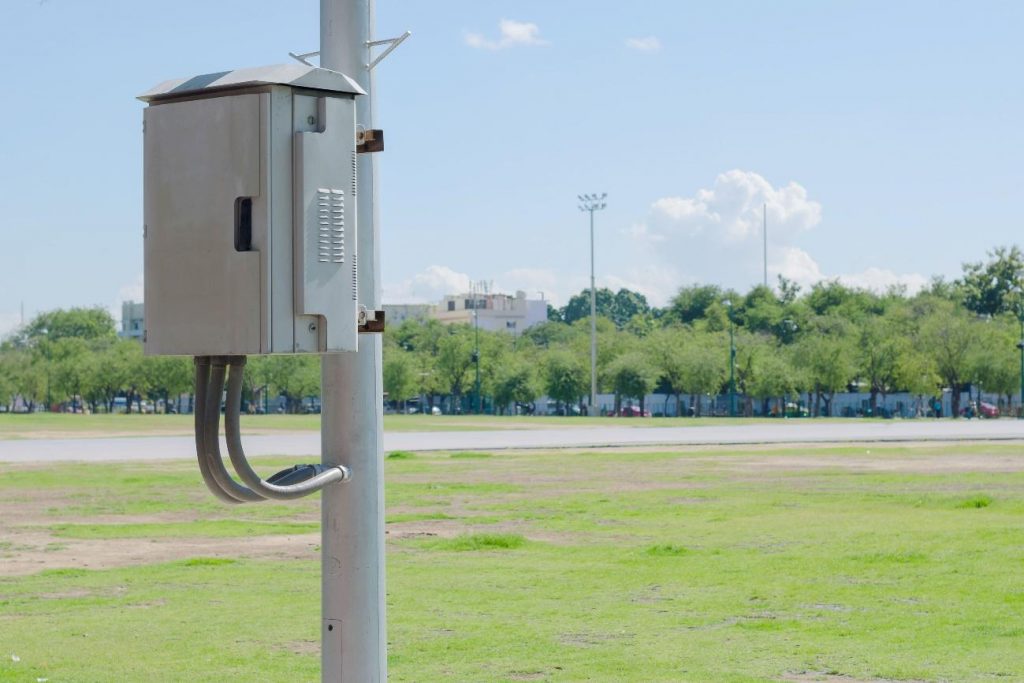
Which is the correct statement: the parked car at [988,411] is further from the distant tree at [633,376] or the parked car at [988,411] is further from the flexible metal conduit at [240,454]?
the flexible metal conduit at [240,454]

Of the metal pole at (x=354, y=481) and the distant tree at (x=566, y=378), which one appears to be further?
the distant tree at (x=566, y=378)

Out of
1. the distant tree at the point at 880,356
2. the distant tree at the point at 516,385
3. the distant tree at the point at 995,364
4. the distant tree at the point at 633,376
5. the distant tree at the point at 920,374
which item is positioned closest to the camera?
the distant tree at the point at 995,364

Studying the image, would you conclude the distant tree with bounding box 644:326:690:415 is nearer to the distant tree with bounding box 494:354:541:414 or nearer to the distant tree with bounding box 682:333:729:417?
the distant tree with bounding box 682:333:729:417

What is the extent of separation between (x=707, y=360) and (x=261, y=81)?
116 meters

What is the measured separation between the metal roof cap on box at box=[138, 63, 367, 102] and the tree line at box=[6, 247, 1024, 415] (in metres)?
97.6

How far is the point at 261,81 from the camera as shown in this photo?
174 inches

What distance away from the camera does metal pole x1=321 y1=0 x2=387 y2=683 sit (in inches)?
195

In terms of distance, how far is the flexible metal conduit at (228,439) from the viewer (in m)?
4.51

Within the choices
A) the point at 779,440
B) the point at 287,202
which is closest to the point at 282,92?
the point at 287,202

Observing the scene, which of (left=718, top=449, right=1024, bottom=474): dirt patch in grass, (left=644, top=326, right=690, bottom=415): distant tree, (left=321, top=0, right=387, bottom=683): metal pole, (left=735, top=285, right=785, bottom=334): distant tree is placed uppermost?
(left=735, top=285, right=785, bottom=334): distant tree

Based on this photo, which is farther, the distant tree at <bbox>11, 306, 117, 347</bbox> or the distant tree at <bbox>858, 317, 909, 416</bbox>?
the distant tree at <bbox>11, 306, 117, 347</bbox>

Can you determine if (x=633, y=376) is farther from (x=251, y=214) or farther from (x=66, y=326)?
(x=251, y=214)

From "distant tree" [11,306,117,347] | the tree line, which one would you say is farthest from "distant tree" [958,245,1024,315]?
"distant tree" [11,306,117,347]

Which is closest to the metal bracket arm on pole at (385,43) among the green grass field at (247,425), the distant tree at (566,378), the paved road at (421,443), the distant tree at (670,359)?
the paved road at (421,443)
